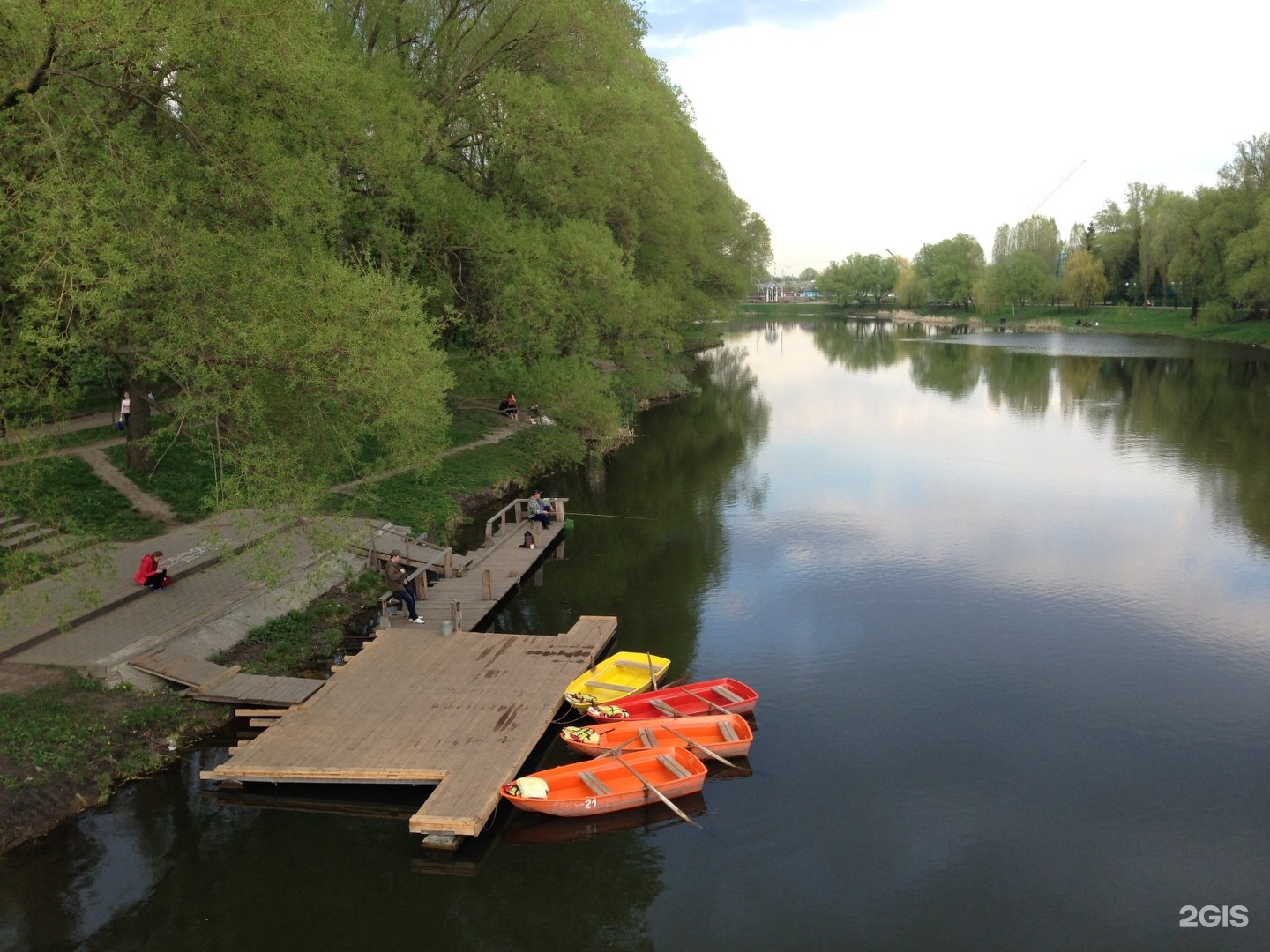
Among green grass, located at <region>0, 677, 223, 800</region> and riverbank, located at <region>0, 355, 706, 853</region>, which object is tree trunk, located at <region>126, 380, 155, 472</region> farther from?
green grass, located at <region>0, 677, 223, 800</region>

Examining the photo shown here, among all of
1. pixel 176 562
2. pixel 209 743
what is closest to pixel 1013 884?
pixel 209 743

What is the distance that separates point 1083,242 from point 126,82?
135m

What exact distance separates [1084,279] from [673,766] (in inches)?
4442

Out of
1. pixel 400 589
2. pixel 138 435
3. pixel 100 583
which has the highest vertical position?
pixel 138 435

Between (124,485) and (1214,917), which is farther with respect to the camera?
(124,485)

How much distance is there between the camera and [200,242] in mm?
16828

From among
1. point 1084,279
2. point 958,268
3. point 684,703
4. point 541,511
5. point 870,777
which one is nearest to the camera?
point 870,777

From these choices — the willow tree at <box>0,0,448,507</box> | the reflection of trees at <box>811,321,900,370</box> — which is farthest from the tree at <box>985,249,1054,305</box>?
the willow tree at <box>0,0,448,507</box>

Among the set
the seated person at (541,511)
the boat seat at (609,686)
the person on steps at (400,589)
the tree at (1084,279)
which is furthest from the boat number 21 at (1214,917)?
the tree at (1084,279)

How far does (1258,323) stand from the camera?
8831 cm

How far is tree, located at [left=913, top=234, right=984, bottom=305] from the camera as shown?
141 m

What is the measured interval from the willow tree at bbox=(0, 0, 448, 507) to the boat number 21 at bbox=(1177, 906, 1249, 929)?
1502 cm

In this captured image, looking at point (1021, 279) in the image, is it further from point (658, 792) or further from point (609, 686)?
point (658, 792)

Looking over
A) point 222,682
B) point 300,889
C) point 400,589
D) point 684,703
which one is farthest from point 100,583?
point 684,703
